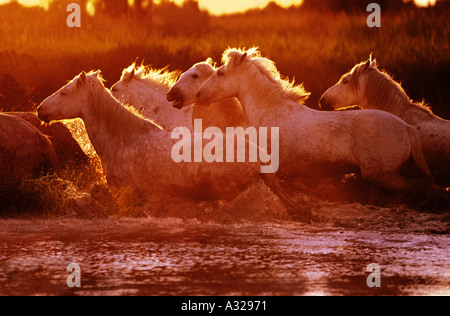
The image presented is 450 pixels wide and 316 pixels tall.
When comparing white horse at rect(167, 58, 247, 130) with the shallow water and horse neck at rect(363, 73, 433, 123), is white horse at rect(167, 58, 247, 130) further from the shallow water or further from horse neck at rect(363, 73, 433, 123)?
the shallow water

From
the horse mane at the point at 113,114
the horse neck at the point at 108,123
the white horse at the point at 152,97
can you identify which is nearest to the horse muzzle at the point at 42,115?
the horse neck at the point at 108,123

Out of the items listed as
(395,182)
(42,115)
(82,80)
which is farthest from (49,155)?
(395,182)

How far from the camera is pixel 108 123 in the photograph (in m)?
10.1

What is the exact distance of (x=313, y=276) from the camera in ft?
21.0

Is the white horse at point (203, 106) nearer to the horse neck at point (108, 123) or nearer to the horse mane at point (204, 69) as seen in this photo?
the horse mane at point (204, 69)

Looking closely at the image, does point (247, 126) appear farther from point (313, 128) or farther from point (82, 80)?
point (82, 80)

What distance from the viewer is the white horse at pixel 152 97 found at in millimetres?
12484

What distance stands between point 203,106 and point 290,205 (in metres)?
2.46

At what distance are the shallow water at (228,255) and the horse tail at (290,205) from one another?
165mm

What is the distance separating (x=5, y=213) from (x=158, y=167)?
176 centimetres

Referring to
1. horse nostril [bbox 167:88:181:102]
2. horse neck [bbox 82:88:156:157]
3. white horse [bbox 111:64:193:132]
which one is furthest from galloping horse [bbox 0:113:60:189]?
white horse [bbox 111:64:193:132]

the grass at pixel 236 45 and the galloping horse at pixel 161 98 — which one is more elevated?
the grass at pixel 236 45

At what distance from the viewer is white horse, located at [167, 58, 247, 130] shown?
1128 cm
